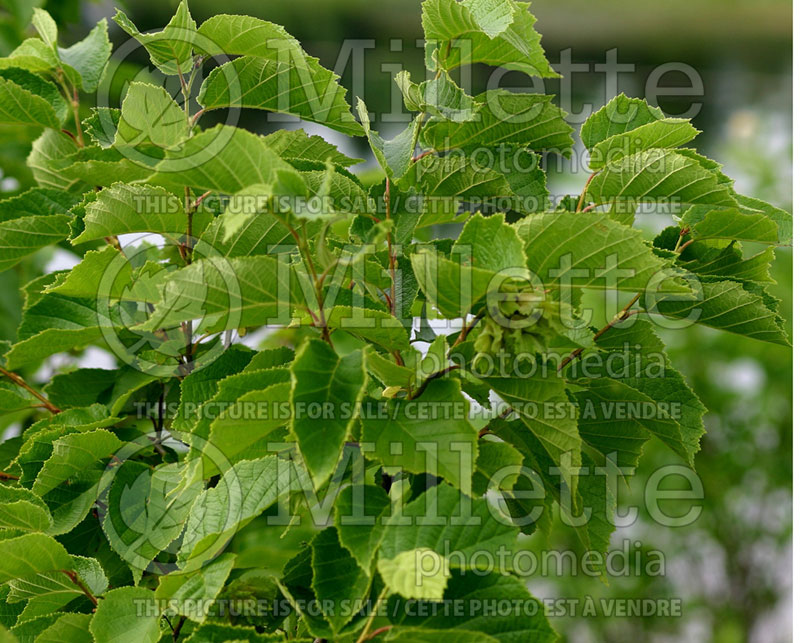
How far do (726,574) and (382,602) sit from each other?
2440 millimetres

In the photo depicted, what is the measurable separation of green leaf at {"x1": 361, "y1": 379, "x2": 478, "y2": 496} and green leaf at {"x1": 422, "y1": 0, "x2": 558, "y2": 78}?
0.23m

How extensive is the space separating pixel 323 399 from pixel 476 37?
0.28 meters

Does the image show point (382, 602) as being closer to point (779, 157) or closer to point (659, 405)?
point (659, 405)

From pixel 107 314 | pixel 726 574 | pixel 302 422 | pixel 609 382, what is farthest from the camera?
pixel 726 574

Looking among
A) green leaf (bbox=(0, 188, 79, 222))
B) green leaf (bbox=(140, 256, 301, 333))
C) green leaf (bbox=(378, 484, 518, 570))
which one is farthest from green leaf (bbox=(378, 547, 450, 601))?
green leaf (bbox=(0, 188, 79, 222))

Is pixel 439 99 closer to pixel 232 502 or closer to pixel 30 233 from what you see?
pixel 232 502

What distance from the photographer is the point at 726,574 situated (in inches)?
99.3

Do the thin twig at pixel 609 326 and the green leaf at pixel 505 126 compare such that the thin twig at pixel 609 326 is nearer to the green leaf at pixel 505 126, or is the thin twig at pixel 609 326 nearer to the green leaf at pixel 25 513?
the green leaf at pixel 505 126

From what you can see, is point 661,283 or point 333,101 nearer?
point 661,283

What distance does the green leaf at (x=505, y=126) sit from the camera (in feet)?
1.70

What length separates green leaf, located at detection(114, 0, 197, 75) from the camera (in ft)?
1.78

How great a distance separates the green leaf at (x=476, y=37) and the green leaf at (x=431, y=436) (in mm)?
232

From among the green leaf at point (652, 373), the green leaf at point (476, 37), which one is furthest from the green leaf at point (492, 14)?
the green leaf at point (652, 373)

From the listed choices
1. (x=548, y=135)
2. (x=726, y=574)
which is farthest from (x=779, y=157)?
(x=548, y=135)
